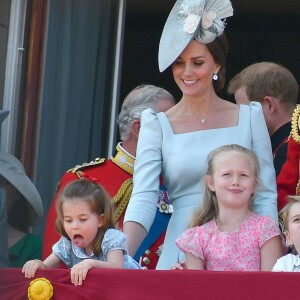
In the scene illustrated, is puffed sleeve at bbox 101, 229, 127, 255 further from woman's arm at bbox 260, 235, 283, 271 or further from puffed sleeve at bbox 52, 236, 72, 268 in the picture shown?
woman's arm at bbox 260, 235, 283, 271

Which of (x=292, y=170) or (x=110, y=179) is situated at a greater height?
(x=292, y=170)

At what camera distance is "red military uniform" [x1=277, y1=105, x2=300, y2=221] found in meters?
4.41

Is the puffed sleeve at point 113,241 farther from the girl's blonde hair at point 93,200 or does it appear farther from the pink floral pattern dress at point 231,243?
the pink floral pattern dress at point 231,243

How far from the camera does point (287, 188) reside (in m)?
4.54

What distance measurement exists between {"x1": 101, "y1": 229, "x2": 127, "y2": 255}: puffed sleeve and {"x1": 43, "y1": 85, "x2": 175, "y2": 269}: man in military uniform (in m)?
0.97

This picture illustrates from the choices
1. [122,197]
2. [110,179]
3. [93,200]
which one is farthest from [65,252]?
[110,179]

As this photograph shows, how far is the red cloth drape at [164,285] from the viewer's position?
12.0 feet

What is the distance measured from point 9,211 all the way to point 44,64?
1.05 meters

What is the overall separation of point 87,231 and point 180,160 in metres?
0.47

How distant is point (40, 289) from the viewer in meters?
3.80

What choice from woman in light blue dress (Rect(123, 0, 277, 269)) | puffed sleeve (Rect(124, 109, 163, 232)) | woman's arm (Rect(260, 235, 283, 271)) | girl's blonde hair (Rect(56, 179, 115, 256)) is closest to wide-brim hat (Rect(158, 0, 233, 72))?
woman in light blue dress (Rect(123, 0, 277, 269))

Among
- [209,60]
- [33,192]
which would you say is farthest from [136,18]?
[209,60]

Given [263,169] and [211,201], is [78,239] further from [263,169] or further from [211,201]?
[263,169]

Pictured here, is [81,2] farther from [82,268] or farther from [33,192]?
[82,268]
